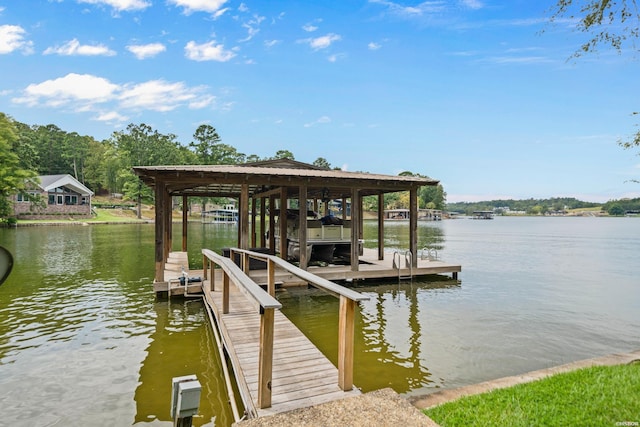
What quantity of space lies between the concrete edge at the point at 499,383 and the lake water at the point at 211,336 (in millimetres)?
976

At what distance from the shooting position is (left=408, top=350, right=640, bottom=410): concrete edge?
4074 millimetres

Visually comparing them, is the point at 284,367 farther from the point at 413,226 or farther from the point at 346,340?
the point at 413,226

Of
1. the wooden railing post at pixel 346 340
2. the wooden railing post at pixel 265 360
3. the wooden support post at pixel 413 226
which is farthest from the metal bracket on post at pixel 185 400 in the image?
the wooden support post at pixel 413 226

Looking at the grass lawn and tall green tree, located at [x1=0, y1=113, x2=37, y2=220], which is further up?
tall green tree, located at [x1=0, y1=113, x2=37, y2=220]

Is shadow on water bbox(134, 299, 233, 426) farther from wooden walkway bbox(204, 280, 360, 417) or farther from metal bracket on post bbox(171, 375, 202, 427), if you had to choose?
metal bracket on post bbox(171, 375, 202, 427)

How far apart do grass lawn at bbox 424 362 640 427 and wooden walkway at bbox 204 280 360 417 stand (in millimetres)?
1142

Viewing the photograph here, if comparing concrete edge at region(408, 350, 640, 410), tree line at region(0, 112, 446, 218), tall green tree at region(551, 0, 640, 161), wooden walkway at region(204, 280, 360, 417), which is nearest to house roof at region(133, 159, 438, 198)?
wooden walkway at region(204, 280, 360, 417)

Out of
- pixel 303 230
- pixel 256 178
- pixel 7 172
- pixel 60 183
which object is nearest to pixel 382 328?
pixel 303 230

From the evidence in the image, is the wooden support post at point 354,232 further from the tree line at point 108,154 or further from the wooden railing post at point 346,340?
the tree line at point 108,154

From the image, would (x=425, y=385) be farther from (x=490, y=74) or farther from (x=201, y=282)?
(x=490, y=74)

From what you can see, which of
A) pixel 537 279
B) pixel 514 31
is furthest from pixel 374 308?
pixel 514 31

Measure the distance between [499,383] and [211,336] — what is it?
5.40 meters

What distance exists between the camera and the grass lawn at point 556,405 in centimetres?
341

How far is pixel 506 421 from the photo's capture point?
340 centimetres
